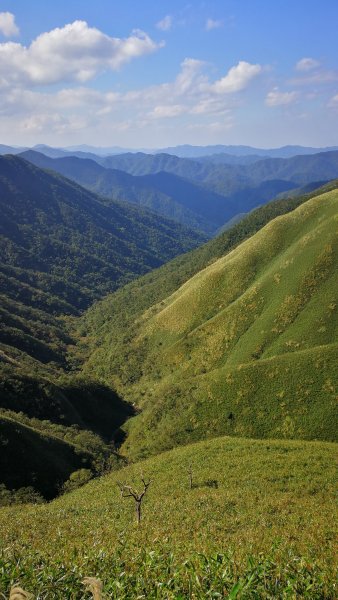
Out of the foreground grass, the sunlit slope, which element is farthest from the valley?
the sunlit slope

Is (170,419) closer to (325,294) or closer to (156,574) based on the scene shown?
(325,294)

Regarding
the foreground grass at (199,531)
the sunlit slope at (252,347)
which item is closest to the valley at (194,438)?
the foreground grass at (199,531)

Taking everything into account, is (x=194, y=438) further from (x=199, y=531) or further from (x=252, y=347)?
(x=199, y=531)

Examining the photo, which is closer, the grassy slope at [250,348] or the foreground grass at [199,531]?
the foreground grass at [199,531]

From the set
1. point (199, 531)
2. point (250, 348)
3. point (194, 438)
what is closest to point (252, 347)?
point (250, 348)

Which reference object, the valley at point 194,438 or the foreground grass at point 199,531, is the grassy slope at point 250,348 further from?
the foreground grass at point 199,531

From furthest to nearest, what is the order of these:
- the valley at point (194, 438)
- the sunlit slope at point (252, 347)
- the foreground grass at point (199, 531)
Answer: the sunlit slope at point (252, 347)
the valley at point (194, 438)
the foreground grass at point (199, 531)

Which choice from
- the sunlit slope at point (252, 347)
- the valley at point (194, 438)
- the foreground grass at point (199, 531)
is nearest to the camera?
the foreground grass at point (199, 531)

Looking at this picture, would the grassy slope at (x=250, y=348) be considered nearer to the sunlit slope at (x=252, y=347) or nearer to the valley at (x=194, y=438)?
the sunlit slope at (x=252, y=347)
